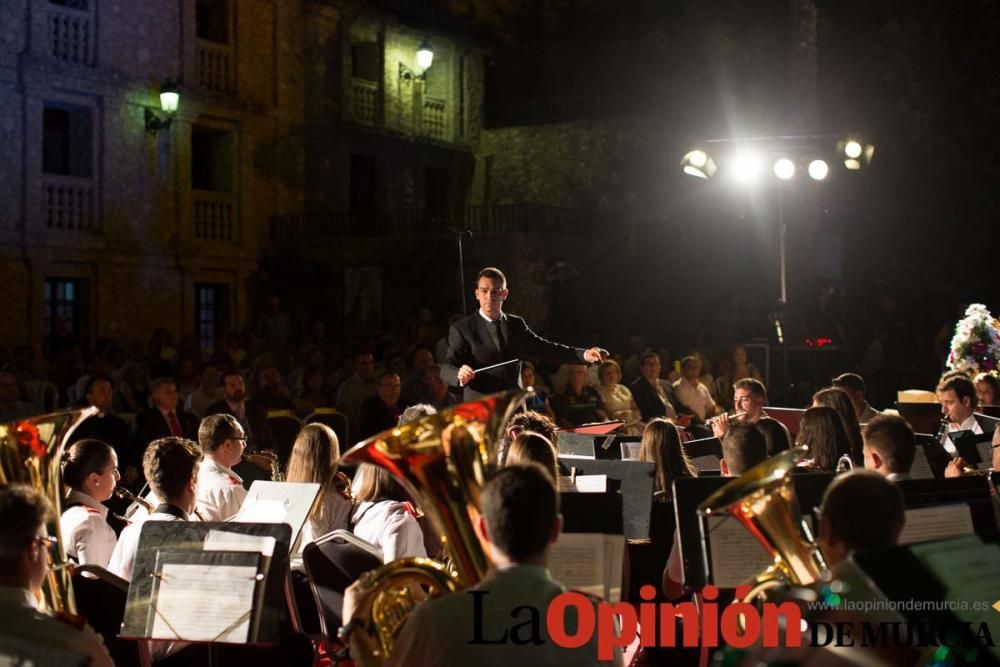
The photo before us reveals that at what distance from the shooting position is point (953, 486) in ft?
15.7

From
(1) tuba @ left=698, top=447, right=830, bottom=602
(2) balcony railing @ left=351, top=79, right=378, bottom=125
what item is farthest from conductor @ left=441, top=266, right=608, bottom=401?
(2) balcony railing @ left=351, top=79, right=378, bottom=125

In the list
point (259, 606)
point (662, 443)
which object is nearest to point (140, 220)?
point (662, 443)

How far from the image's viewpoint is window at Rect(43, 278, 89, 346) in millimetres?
20203

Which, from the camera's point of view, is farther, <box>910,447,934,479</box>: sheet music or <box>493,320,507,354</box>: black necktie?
<box>493,320,507,354</box>: black necktie

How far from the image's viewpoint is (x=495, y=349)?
9195 mm

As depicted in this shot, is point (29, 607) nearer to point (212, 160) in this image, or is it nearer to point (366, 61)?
point (212, 160)

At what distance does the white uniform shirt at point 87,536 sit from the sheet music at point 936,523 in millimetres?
3604

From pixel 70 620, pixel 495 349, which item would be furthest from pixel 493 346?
pixel 70 620

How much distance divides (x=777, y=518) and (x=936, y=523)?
2.90 feet

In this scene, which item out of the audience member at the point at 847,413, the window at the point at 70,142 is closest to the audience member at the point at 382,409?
the audience member at the point at 847,413

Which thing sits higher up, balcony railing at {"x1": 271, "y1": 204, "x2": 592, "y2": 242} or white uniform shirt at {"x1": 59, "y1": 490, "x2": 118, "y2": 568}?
balcony railing at {"x1": 271, "y1": 204, "x2": 592, "y2": 242}

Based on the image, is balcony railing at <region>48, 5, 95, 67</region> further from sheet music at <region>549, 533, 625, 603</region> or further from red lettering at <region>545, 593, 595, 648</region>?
red lettering at <region>545, 593, 595, 648</region>

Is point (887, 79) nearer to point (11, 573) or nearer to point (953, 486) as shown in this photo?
point (953, 486)

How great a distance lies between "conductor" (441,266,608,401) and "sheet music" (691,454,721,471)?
1.26 m
